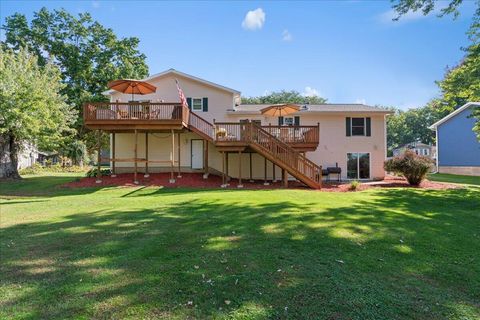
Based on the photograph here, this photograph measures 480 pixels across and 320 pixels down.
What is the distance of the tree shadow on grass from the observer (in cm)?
363

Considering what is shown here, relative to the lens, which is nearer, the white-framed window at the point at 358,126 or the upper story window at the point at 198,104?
the upper story window at the point at 198,104

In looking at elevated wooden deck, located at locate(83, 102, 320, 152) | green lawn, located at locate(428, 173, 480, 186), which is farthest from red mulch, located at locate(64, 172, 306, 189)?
green lawn, located at locate(428, 173, 480, 186)

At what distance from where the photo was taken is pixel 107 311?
11.5 ft

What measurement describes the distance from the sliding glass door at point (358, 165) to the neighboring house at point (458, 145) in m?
13.4

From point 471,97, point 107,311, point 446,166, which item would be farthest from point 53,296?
point 446,166

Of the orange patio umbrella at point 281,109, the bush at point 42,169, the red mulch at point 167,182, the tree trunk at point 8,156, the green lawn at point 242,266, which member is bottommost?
the green lawn at point 242,266

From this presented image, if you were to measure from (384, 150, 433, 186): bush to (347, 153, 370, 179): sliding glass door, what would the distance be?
11.0ft

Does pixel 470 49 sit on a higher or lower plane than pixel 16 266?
higher

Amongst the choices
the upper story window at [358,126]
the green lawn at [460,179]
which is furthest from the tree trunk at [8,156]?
the green lawn at [460,179]

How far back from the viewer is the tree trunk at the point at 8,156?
22250 mm

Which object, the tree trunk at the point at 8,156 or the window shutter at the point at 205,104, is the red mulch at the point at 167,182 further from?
the tree trunk at the point at 8,156

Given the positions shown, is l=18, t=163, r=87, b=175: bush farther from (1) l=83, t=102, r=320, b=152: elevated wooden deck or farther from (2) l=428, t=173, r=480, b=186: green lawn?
(2) l=428, t=173, r=480, b=186: green lawn

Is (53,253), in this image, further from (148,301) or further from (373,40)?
(373,40)

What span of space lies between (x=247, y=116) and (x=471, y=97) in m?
12.2
